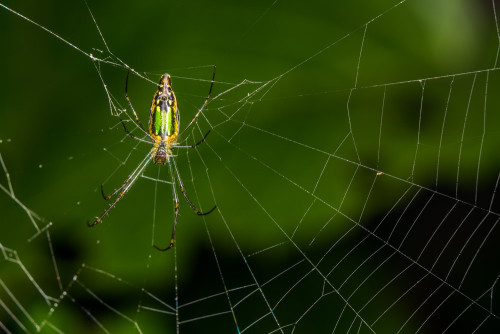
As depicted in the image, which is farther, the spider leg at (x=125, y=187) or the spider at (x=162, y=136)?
the spider leg at (x=125, y=187)

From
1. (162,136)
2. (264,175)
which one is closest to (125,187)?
(162,136)

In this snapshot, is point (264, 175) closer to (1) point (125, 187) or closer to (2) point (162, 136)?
(2) point (162, 136)

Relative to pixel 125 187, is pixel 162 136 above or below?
above

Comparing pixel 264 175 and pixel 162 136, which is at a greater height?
pixel 162 136

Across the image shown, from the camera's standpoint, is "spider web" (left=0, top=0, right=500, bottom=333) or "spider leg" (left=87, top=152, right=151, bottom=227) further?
"spider leg" (left=87, top=152, right=151, bottom=227)

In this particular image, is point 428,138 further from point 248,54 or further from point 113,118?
point 113,118

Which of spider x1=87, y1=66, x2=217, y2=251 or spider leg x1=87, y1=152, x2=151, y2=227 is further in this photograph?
spider leg x1=87, y1=152, x2=151, y2=227
